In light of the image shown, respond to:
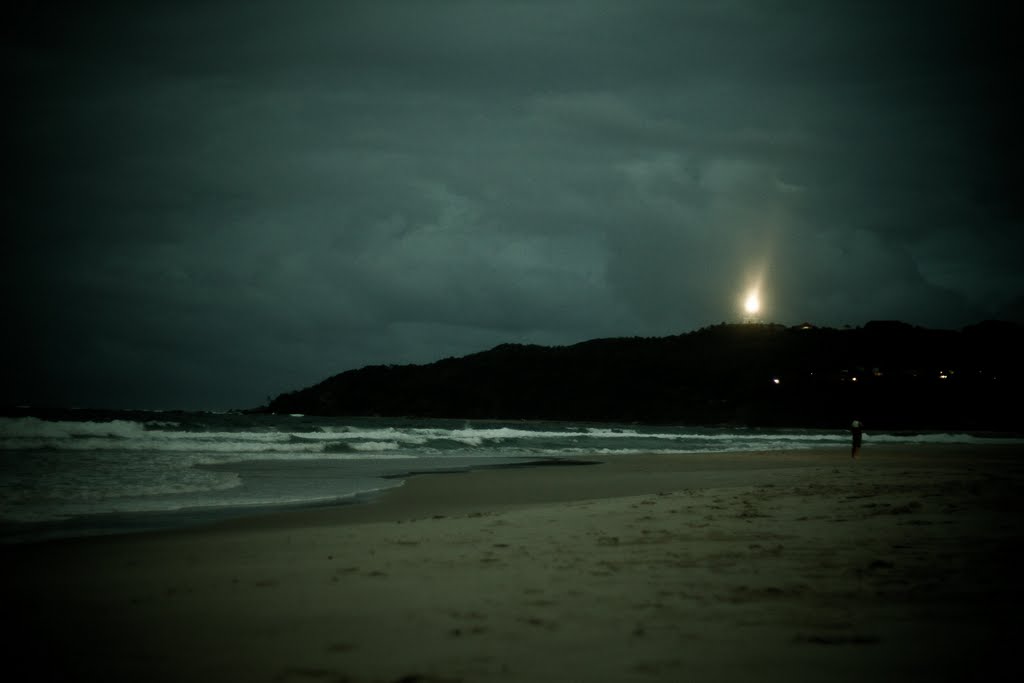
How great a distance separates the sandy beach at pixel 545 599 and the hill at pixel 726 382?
95.6 meters

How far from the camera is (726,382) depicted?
371 feet

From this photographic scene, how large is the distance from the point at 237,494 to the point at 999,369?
11089 cm

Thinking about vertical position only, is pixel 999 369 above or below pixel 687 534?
above

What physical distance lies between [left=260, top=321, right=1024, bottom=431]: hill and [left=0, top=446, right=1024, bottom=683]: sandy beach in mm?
95558

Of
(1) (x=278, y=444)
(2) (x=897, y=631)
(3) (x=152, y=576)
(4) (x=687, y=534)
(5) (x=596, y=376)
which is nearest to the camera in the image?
(2) (x=897, y=631)

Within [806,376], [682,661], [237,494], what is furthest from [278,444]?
[806,376]

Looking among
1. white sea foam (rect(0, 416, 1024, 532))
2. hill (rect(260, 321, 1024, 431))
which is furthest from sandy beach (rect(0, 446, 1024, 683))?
hill (rect(260, 321, 1024, 431))

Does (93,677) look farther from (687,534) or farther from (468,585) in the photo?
(687,534)

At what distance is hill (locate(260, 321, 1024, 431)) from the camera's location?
95750mm

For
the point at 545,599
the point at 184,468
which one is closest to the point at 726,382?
the point at 184,468

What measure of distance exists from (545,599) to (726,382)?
114m

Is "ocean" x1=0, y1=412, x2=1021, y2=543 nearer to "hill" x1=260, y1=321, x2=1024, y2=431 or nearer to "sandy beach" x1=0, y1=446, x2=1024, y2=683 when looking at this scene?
"sandy beach" x1=0, y1=446, x2=1024, y2=683

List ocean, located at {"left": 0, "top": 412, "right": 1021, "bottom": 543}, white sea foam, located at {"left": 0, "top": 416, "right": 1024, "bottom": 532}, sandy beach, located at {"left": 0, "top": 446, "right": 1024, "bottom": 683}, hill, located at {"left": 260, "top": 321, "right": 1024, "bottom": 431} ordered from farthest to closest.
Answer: hill, located at {"left": 260, "top": 321, "right": 1024, "bottom": 431}
white sea foam, located at {"left": 0, "top": 416, "right": 1024, "bottom": 532}
ocean, located at {"left": 0, "top": 412, "right": 1021, "bottom": 543}
sandy beach, located at {"left": 0, "top": 446, "right": 1024, "bottom": 683}

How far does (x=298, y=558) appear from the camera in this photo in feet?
24.7
